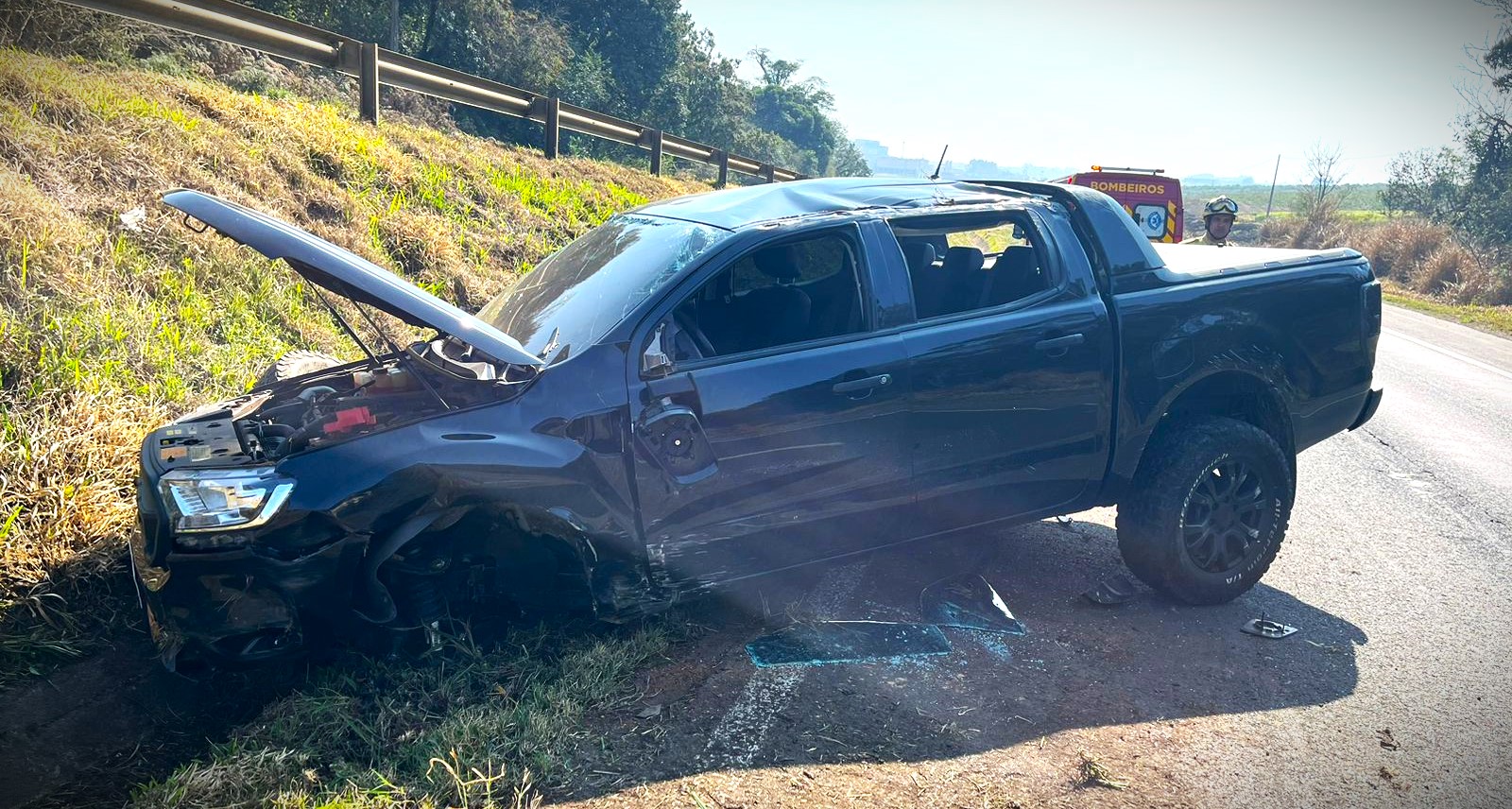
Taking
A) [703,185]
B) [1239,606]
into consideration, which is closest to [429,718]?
[1239,606]

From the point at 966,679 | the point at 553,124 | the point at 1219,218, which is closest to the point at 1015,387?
the point at 966,679

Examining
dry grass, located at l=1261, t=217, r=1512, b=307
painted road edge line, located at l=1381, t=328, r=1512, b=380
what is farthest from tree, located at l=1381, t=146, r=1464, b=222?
painted road edge line, located at l=1381, t=328, r=1512, b=380

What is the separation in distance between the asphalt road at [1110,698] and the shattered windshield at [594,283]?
4.39 ft

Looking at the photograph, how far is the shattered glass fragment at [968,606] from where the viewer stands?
14.2 ft

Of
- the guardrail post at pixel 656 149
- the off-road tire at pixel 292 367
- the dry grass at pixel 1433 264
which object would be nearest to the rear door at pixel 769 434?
the off-road tire at pixel 292 367

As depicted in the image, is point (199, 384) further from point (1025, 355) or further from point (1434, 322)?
point (1434, 322)

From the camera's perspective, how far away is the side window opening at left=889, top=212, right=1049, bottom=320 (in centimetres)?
438

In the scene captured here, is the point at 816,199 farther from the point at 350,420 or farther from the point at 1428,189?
the point at 1428,189

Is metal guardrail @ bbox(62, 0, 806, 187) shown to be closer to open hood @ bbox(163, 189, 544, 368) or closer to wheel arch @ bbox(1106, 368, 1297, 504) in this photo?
open hood @ bbox(163, 189, 544, 368)

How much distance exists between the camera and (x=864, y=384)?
3.86m

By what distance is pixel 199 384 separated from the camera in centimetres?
522

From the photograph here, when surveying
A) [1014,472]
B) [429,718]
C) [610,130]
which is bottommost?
[429,718]

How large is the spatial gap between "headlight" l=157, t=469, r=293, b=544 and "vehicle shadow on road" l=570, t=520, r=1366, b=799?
4.25ft

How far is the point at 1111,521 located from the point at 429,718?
4.10 metres
